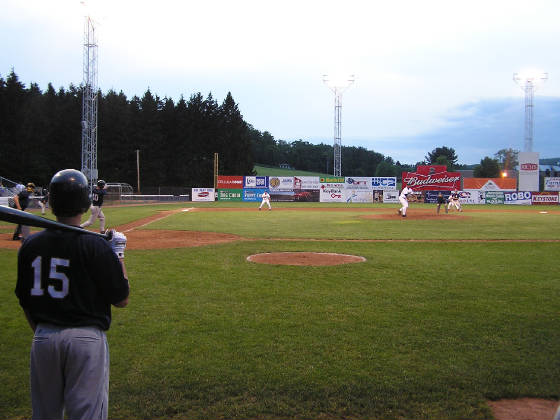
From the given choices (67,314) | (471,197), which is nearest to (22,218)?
(67,314)

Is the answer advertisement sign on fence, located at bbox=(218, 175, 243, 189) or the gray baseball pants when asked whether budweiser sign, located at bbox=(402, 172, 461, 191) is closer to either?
advertisement sign on fence, located at bbox=(218, 175, 243, 189)

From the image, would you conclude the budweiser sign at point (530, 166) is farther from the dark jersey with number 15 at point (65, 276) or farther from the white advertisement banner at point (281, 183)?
the dark jersey with number 15 at point (65, 276)

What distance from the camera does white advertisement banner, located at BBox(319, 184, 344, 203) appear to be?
56812 millimetres

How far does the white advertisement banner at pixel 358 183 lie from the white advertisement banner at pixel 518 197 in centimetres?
1635

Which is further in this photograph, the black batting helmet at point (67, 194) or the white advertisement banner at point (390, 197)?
the white advertisement banner at point (390, 197)

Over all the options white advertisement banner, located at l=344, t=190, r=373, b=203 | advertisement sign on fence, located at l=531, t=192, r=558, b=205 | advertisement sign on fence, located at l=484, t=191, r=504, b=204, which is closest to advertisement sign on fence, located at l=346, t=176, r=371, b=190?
white advertisement banner, located at l=344, t=190, r=373, b=203

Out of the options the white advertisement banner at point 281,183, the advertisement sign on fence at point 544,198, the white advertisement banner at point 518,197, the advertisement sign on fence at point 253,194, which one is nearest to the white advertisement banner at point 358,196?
the white advertisement banner at point 281,183

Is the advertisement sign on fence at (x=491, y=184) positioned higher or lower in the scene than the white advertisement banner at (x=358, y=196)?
higher

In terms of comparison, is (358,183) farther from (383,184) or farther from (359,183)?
(383,184)

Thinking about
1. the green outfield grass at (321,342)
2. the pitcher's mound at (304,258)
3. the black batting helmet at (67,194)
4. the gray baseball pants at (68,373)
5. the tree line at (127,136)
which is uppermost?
the tree line at (127,136)

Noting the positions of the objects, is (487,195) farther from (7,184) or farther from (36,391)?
(36,391)

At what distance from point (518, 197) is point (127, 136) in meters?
59.8

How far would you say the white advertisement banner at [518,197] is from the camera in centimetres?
5481

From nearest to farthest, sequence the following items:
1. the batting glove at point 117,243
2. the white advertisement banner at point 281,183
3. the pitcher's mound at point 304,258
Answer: the batting glove at point 117,243 < the pitcher's mound at point 304,258 < the white advertisement banner at point 281,183
